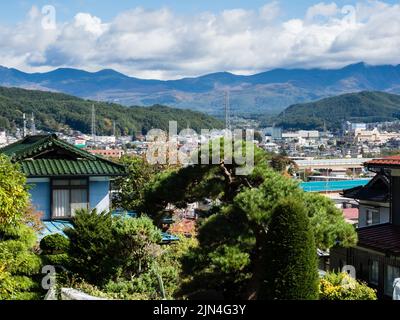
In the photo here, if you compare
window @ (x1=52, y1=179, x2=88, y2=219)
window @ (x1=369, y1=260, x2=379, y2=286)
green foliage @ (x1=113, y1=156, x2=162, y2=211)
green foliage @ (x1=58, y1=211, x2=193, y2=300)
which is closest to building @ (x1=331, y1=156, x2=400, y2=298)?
window @ (x1=369, y1=260, x2=379, y2=286)

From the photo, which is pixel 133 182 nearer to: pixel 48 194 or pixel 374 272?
pixel 48 194

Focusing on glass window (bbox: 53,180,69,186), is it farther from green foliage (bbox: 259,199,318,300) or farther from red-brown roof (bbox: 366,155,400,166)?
green foliage (bbox: 259,199,318,300)

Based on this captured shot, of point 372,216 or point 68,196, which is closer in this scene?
point 68,196

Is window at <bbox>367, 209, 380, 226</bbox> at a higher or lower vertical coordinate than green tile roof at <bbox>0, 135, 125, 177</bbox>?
lower

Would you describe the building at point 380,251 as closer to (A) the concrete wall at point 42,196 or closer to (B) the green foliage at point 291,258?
(B) the green foliage at point 291,258

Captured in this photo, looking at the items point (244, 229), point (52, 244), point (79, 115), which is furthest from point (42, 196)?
point (79, 115)

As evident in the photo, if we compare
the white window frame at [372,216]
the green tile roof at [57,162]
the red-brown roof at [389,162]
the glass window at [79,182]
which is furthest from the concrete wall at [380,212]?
the glass window at [79,182]
